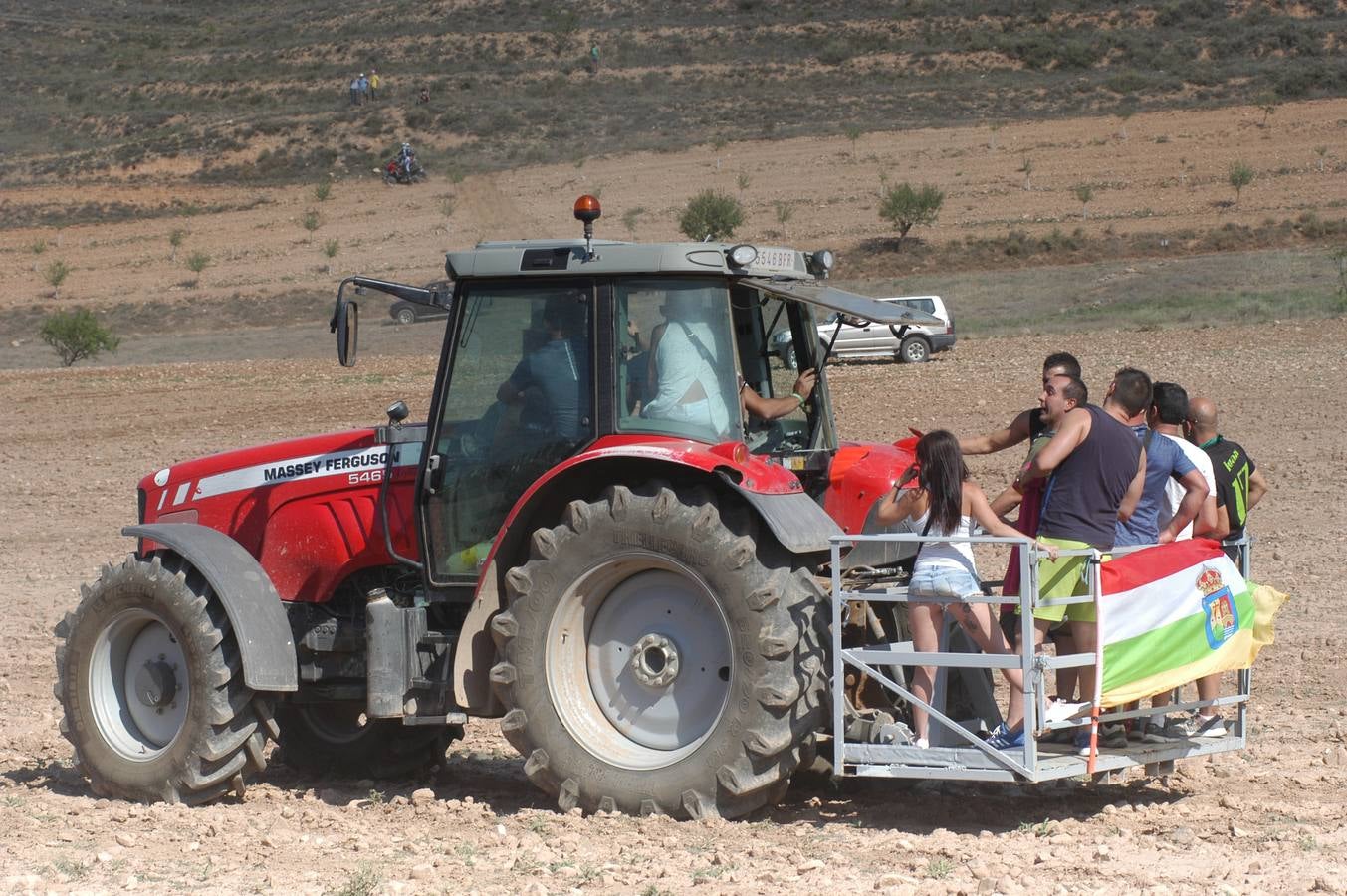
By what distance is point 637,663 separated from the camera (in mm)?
6969

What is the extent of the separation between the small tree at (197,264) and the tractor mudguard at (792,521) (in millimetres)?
49858

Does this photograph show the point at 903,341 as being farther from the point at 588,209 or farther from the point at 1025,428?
the point at 588,209

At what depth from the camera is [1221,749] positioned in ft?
23.0

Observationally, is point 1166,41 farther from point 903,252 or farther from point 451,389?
point 451,389

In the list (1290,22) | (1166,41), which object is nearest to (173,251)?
(1166,41)

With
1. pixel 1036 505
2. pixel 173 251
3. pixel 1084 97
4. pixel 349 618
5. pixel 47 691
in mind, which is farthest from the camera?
pixel 1084 97

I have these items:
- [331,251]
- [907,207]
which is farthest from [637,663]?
[331,251]

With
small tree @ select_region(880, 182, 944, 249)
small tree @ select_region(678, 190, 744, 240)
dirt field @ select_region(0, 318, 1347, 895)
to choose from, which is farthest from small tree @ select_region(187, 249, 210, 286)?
dirt field @ select_region(0, 318, 1347, 895)

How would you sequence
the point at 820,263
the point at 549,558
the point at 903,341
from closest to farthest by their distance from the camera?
the point at 549,558 < the point at 820,263 < the point at 903,341

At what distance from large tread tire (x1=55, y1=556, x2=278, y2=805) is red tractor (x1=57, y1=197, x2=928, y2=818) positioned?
0.5 inches

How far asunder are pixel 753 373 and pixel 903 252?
42.8 metres

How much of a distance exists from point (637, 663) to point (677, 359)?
1308 mm

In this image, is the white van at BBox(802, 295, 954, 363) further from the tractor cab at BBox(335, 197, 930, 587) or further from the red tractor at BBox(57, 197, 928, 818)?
the tractor cab at BBox(335, 197, 930, 587)

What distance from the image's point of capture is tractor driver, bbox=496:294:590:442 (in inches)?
280
